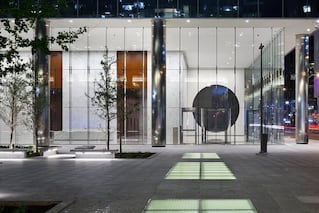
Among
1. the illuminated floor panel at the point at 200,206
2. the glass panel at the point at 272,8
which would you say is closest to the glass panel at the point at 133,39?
the glass panel at the point at 272,8

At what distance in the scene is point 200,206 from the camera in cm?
1155

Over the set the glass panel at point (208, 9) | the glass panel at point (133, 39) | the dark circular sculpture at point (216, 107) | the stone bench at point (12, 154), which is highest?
the glass panel at point (208, 9)

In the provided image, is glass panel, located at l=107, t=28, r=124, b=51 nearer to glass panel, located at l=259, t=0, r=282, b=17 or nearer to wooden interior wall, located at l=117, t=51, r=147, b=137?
wooden interior wall, located at l=117, t=51, r=147, b=137

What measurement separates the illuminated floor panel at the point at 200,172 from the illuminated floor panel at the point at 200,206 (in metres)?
5.09

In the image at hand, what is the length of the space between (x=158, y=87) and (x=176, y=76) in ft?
20.0

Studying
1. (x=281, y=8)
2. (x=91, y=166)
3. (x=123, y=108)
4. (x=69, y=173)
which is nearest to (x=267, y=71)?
(x=281, y=8)

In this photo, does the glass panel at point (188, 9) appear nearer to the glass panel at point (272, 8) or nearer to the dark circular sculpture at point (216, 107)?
the glass panel at point (272, 8)

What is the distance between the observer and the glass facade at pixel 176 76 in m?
44.1

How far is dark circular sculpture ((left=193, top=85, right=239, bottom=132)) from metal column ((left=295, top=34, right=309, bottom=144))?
6.31 metres

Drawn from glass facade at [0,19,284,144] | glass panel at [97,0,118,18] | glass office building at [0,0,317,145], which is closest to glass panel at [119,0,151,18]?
glass panel at [97,0,118,18]

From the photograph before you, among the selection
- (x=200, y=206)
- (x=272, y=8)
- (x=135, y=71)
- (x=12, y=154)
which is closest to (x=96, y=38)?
(x=135, y=71)

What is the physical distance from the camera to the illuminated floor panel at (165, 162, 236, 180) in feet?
58.2

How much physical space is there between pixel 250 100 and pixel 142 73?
32.0 ft

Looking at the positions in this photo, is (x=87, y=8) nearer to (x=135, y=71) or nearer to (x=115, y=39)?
(x=115, y=39)
